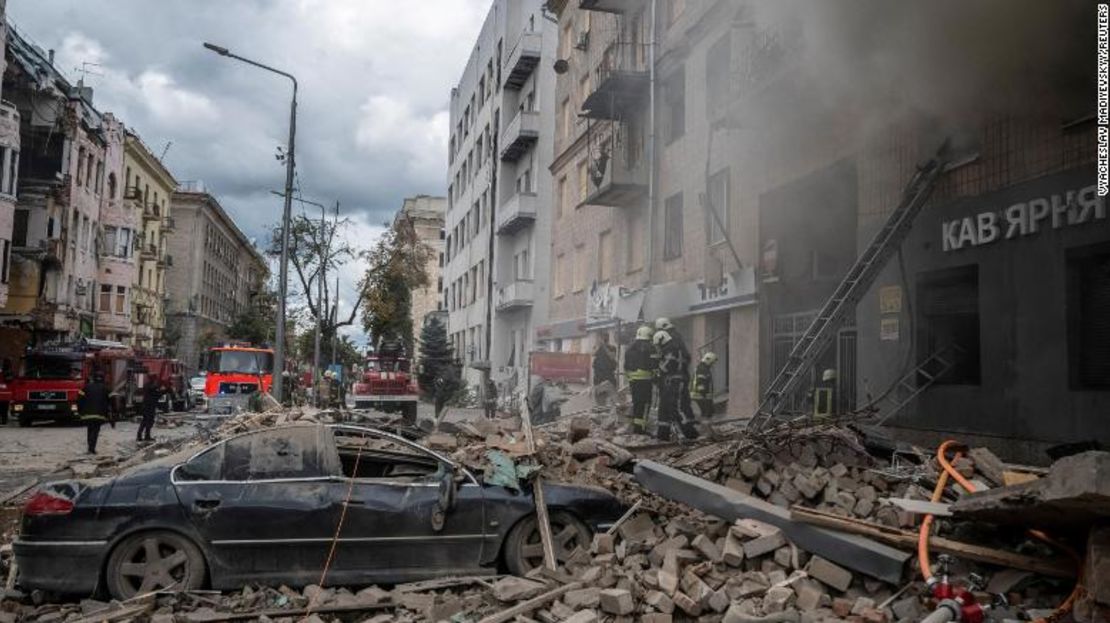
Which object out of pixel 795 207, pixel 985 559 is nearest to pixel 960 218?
pixel 795 207

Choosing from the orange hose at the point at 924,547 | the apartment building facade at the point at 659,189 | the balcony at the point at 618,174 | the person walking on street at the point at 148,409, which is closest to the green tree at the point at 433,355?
the apartment building facade at the point at 659,189

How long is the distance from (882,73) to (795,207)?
4400 millimetres

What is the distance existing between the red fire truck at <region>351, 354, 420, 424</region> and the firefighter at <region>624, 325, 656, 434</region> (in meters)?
12.2

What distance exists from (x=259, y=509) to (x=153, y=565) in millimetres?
813

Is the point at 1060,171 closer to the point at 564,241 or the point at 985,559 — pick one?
the point at 985,559

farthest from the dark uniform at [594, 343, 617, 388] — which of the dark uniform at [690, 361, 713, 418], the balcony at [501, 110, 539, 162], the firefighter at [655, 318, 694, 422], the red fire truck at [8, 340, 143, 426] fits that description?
the balcony at [501, 110, 539, 162]

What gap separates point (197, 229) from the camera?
204 feet

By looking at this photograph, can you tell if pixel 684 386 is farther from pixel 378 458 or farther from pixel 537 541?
pixel 378 458

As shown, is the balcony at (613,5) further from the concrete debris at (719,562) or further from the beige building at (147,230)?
the beige building at (147,230)

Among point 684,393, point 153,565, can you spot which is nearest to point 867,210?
point 684,393

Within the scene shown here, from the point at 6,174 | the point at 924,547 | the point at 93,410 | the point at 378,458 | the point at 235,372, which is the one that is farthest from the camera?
the point at 6,174

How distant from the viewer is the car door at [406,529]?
618cm

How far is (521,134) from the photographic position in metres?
30.9

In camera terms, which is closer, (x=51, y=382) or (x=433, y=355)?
(x=51, y=382)
